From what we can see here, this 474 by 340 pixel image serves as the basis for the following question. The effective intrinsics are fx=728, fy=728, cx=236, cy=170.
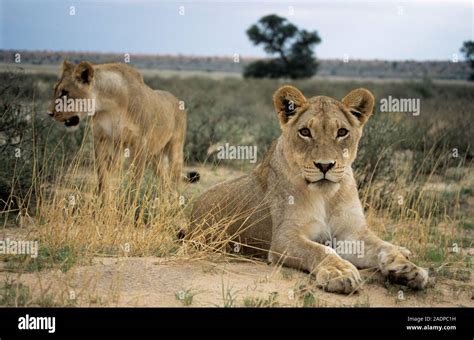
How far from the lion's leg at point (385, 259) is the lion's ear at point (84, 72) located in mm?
4505

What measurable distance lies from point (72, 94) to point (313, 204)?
438cm

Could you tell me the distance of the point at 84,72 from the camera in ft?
30.1

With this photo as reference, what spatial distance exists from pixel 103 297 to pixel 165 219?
2006 mm

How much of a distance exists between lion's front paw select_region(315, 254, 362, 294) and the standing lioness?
3.96m

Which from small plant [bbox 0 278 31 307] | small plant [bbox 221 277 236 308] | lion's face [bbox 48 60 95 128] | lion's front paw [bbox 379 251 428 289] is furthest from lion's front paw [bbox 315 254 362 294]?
lion's face [bbox 48 60 95 128]

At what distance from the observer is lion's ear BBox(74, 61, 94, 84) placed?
29.9 feet

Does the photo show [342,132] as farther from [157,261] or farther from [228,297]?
[157,261]

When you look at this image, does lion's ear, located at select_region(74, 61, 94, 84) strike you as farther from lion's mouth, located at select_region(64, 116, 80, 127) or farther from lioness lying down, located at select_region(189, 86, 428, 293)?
lioness lying down, located at select_region(189, 86, 428, 293)

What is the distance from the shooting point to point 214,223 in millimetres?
6484

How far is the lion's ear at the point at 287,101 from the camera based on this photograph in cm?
605

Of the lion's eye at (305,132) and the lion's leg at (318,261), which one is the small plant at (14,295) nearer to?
the lion's leg at (318,261)

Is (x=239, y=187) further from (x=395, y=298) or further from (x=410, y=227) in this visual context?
(x=410, y=227)

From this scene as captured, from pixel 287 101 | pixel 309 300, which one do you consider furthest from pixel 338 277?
pixel 287 101
